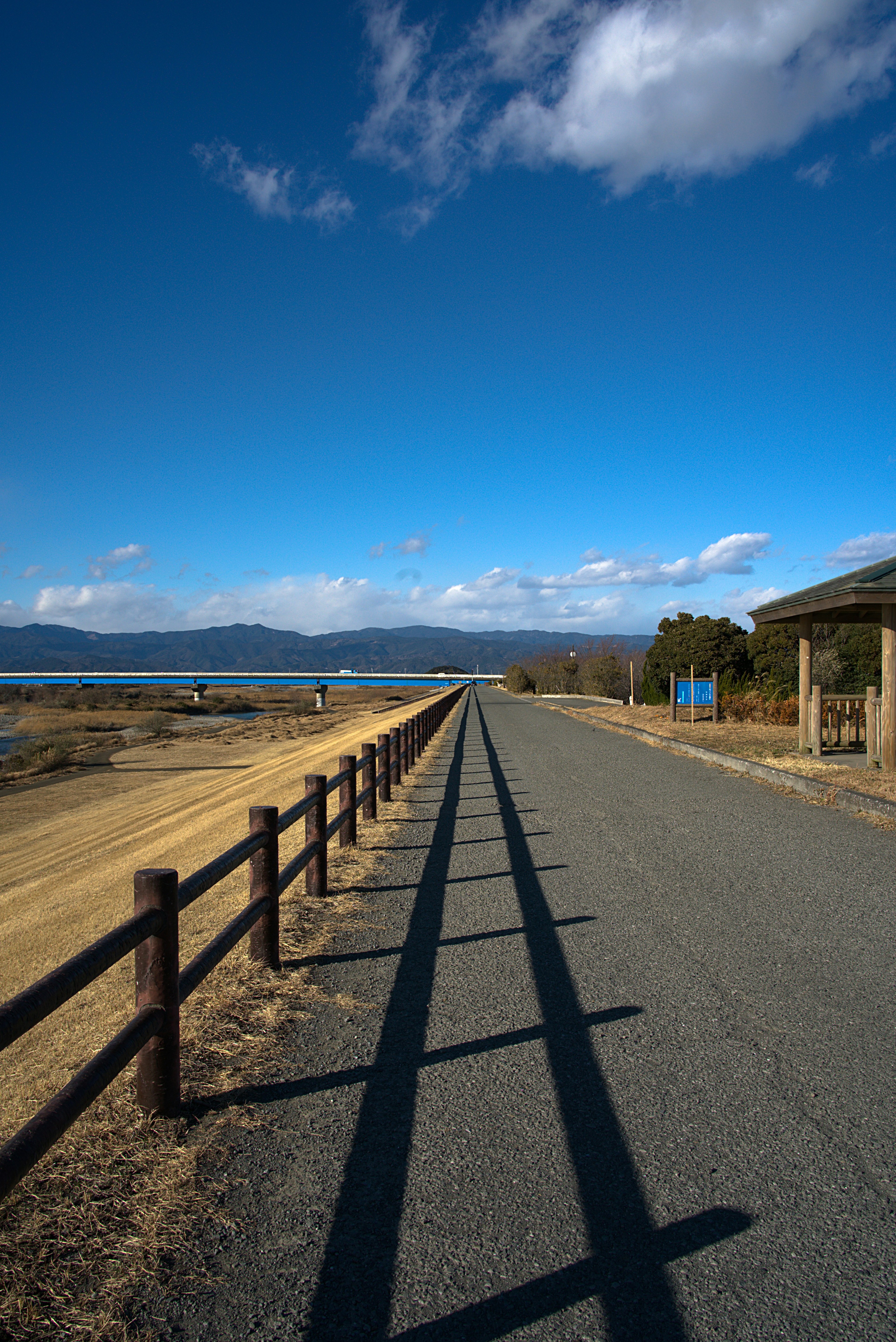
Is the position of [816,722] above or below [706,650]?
below

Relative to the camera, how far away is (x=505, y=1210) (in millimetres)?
2506

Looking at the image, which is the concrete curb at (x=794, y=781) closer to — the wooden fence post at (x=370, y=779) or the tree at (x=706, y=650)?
the wooden fence post at (x=370, y=779)

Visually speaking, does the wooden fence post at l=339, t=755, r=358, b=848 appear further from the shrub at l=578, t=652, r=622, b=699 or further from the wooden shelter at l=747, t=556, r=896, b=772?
the shrub at l=578, t=652, r=622, b=699

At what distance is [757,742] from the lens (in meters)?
16.5

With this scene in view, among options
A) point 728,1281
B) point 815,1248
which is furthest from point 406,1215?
point 815,1248

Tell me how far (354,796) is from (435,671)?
163 metres

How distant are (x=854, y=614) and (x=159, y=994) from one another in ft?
52.1

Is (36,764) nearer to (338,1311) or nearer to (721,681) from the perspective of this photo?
(721,681)

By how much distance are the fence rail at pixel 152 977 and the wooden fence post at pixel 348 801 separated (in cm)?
214

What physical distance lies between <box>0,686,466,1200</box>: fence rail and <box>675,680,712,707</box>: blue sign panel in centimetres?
1846

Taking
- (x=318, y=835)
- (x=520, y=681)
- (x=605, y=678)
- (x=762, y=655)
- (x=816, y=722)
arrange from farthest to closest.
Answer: (x=520, y=681) → (x=605, y=678) → (x=762, y=655) → (x=816, y=722) → (x=318, y=835)

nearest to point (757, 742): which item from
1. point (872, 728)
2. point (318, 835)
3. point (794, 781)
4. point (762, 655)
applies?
point (872, 728)

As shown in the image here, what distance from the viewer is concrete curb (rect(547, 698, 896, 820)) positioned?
9.13m

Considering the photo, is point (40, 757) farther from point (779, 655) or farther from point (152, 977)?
point (152, 977)
